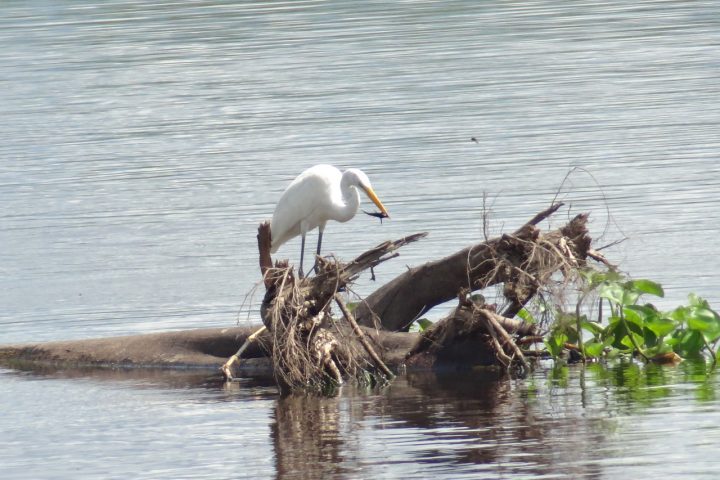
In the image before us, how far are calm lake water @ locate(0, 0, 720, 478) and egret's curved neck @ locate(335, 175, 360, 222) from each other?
1223 millimetres

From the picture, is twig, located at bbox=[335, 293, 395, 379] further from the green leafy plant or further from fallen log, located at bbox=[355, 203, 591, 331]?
the green leafy plant

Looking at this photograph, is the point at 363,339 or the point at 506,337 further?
the point at 363,339

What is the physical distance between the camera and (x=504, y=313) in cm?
1223

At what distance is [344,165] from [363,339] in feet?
36.1

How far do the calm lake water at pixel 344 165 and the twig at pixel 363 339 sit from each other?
177 mm

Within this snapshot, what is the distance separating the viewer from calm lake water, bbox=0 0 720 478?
1011 centimetres

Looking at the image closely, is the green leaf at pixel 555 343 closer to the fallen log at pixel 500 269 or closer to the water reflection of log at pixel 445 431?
the fallen log at pixel 500 269

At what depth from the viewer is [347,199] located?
1438 centimetres

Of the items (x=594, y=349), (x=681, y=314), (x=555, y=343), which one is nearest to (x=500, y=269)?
(x=555, y=343)

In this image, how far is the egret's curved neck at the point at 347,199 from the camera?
47.0 feet

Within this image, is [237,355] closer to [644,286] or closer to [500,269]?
[500,269]

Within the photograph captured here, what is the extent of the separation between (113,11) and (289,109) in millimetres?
27258

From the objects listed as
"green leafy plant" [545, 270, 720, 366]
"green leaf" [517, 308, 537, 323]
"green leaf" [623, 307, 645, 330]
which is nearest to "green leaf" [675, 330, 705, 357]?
"green leafy plant" [545, 270, 720, 366]

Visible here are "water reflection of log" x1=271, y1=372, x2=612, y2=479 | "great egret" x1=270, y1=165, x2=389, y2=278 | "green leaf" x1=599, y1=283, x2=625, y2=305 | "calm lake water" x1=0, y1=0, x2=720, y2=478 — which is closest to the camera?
"water reflection of log" x1=271, y1=372, x2=612, y2=479
